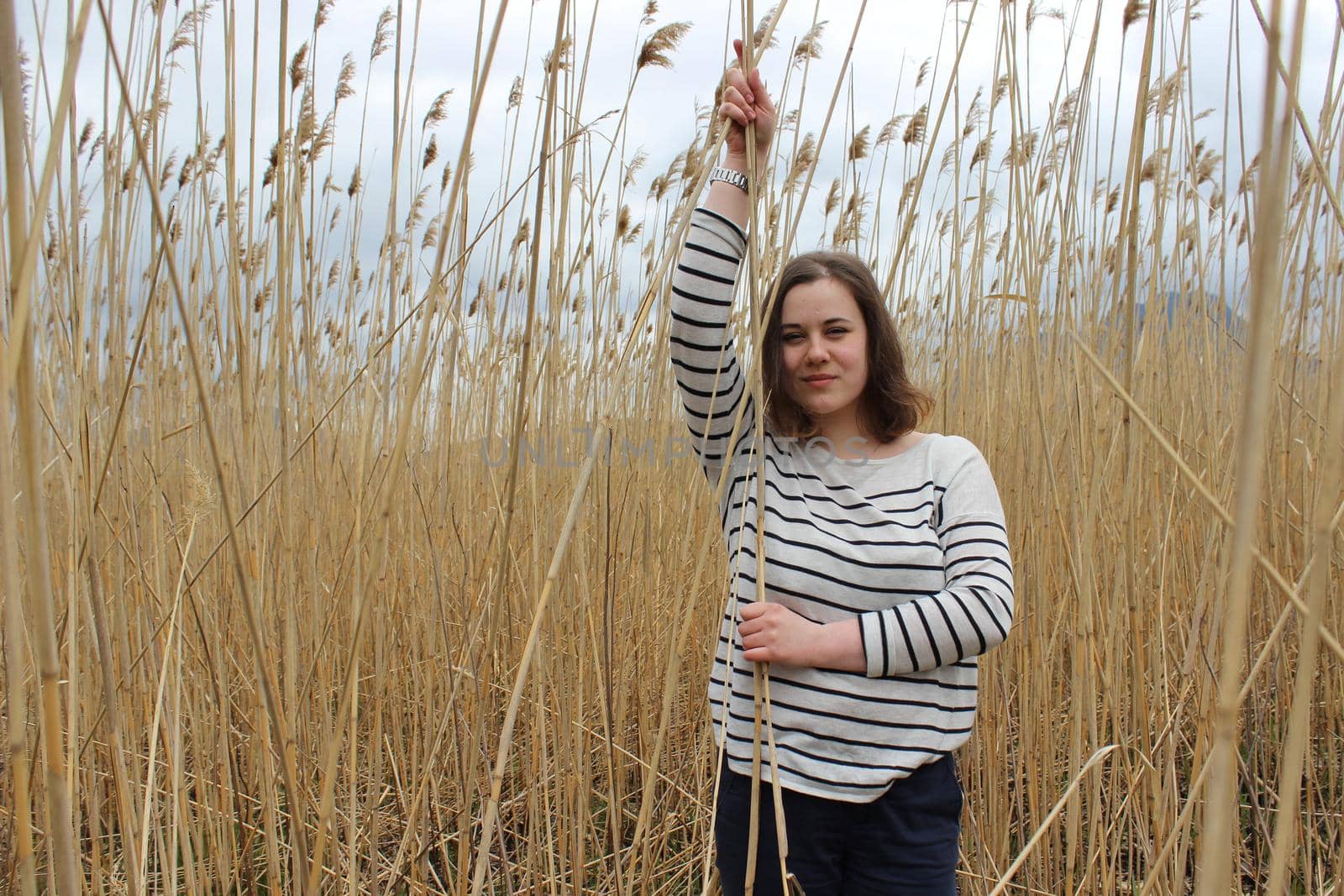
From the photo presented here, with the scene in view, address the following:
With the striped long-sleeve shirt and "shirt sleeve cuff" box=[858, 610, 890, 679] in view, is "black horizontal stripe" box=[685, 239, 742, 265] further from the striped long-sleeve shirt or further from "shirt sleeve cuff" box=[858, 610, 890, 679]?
"shirt sleeve cuff" box=[858, 610, 890, 679]

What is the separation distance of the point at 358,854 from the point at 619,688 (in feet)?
1.67

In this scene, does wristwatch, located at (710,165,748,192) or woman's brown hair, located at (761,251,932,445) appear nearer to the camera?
wristwatch, located at (710,165,748,192)

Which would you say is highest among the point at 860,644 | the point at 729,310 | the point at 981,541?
the point at 729,310

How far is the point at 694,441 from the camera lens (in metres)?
0.99

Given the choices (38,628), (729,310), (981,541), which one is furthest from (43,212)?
(981,541)

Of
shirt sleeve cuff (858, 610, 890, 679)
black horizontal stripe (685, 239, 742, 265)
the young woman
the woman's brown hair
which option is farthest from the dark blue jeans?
black horizontal stripe (685, 239, 742, 265)

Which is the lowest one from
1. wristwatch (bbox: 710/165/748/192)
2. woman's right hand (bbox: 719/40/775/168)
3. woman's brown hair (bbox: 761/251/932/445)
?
woman's brown hair (bbox: 761/251/932/445)

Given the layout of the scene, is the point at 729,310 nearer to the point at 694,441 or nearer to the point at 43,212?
the point at 694,441

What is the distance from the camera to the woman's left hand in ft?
→ 2.55

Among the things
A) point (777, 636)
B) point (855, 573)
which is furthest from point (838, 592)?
point (777, 636)

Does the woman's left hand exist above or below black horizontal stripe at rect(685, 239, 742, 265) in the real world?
below

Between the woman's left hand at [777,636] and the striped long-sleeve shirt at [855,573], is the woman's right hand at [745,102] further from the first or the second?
the woman's left hand at [777,636]

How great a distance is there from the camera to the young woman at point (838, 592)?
843 mm

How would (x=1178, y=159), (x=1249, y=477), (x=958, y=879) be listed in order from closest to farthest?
1. (x=1249, y=477)
2. (x=1178, y=159)
3. (x=958, y=879)
